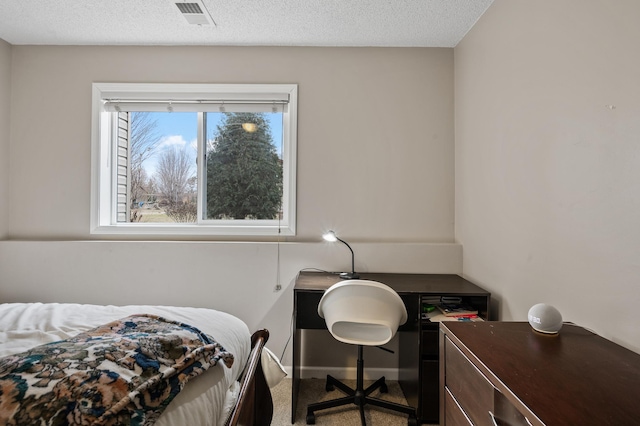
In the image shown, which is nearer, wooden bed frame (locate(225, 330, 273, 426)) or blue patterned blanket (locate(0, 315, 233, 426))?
blue patterned blanket (locate(0, 315, 233, 426))

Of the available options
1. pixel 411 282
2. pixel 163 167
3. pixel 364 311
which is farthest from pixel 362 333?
pixel 163 167

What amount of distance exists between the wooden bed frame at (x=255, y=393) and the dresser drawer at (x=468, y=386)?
2.50ft

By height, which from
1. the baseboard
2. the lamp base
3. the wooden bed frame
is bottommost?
the baseboard

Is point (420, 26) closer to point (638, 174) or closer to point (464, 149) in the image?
point (464, 149)

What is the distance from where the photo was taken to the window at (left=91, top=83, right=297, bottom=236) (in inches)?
102

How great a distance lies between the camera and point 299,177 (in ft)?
8.41

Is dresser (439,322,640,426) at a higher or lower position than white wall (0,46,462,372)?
lower

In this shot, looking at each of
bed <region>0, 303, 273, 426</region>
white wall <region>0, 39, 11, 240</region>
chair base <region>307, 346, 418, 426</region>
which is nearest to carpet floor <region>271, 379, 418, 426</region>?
chair base <region>307, 346, 418, 426</region>

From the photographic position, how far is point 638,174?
43.0 inches

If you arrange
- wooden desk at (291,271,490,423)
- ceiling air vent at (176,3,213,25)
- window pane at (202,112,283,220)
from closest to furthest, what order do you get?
wooden desk at (291,271,490,423)
ceiling air vent at (176,3,213,25)
window pane at (202,112,283,220)

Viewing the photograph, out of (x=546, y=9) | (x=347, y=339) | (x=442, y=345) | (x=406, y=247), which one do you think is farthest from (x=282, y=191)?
(x=546, y=9)

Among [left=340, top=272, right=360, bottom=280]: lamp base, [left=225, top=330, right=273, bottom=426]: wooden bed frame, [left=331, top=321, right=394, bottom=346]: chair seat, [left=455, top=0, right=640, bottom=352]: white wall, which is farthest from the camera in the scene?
[left=340, top=272, right=360, bottom=280]: lamp base

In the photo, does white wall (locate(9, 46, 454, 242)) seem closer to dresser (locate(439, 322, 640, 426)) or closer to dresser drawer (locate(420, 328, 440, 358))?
dresser drawer (locate(420, 328, 440, 358))

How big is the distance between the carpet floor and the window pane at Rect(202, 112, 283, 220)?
1315mm
